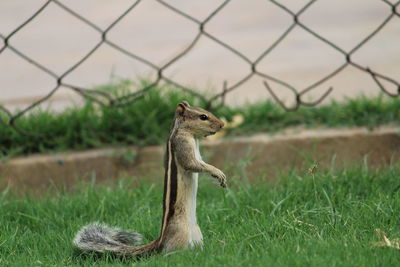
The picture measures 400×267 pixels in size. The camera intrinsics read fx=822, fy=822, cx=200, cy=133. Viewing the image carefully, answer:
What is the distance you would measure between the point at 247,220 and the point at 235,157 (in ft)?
4.03

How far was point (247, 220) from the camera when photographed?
Result: 11.9 feet

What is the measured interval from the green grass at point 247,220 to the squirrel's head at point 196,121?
0.45 meters

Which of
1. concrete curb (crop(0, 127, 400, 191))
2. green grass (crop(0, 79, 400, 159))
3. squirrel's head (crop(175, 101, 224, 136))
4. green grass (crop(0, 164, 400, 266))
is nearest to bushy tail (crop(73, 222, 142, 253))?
green grass (crop(0, 164, 400, 266))

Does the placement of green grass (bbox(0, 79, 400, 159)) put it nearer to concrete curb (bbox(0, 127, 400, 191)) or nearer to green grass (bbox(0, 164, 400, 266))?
concrete curb (bbox(0, 127, 400, 191))

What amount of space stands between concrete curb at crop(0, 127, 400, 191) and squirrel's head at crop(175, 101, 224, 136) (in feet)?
4.93

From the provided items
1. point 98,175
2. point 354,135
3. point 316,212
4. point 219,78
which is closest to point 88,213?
point 98,175

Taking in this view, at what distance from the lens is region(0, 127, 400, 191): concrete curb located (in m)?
4.76

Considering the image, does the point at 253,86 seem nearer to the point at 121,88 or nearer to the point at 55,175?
the point at 121,88

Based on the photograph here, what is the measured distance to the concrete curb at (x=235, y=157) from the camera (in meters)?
4.76

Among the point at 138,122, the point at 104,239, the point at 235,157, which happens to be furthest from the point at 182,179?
the point at 138,122

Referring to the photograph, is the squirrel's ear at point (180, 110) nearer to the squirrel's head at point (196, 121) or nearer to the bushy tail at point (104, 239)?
the squirrel's head at point (196, 121)

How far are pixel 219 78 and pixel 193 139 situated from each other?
11.0 ft

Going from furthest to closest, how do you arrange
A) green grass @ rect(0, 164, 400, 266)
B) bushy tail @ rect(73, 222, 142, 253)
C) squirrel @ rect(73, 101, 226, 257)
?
bushy tail @ rect(73, 222, 142, 253), squirrel @ rect(73, 101, 226, 257), green grass @ rect(0, 164, 400, 266)

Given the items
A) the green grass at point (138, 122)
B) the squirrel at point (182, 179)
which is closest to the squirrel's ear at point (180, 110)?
the squirrel at point (182, 179)
